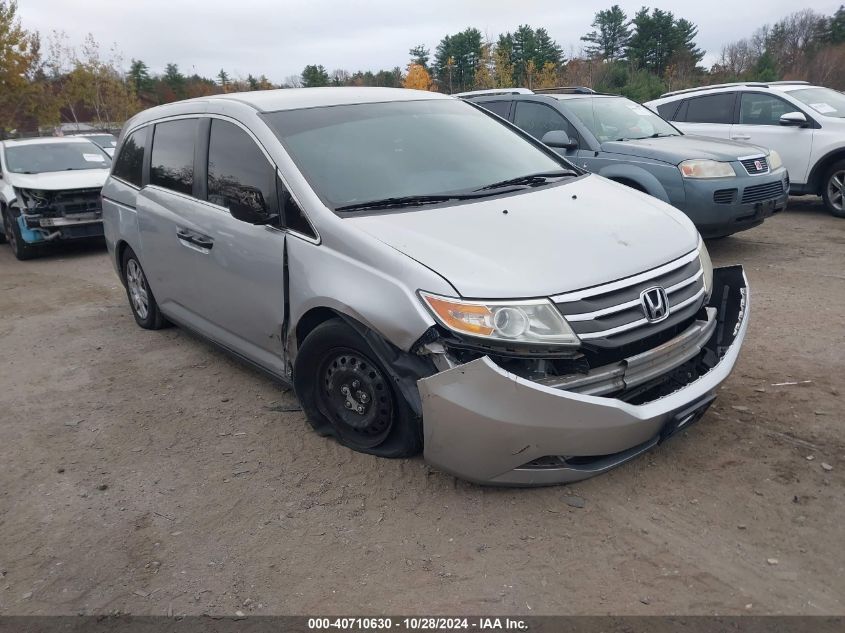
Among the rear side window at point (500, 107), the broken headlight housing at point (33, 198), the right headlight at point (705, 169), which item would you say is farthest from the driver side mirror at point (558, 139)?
the broken headlight housing at point (33, 198)

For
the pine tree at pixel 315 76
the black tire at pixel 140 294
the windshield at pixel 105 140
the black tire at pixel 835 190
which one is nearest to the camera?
the black tire at pixel 140 294

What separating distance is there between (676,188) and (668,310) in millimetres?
4267

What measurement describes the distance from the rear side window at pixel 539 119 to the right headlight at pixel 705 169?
1.37 meters

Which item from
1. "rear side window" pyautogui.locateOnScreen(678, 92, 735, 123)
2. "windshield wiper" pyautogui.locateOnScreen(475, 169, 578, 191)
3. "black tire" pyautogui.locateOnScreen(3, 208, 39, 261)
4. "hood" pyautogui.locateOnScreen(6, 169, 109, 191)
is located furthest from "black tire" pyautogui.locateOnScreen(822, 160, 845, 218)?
"black tire" pyautogui.locateOnScreen(3, 208, 39, 261)

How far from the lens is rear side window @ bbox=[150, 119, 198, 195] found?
459 centimetres

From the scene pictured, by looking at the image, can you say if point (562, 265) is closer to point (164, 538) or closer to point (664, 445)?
point (664, 445)

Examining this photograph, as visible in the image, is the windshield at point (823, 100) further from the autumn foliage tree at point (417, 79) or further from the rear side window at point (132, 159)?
the autumn foliage tree at point (417, 79)

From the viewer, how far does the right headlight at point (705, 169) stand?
691 centimetres

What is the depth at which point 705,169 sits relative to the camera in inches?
273

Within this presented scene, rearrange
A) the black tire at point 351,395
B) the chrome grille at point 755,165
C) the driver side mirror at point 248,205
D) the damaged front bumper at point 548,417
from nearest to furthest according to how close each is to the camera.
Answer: the damaged front bumper at point 548,417 → the black tire at point 351,395 → the driver side mirror at point 248,205 → the chrome grille at point 755,165

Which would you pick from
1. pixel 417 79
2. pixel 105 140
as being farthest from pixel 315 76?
pixel 105 140

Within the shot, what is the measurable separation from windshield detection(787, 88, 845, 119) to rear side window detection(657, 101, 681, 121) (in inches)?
60.8

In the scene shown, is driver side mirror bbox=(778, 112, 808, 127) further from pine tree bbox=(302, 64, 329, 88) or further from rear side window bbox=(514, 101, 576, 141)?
pine tree bbox=(302, 64, 329, 88)

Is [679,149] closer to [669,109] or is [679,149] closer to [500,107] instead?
[500,107]
